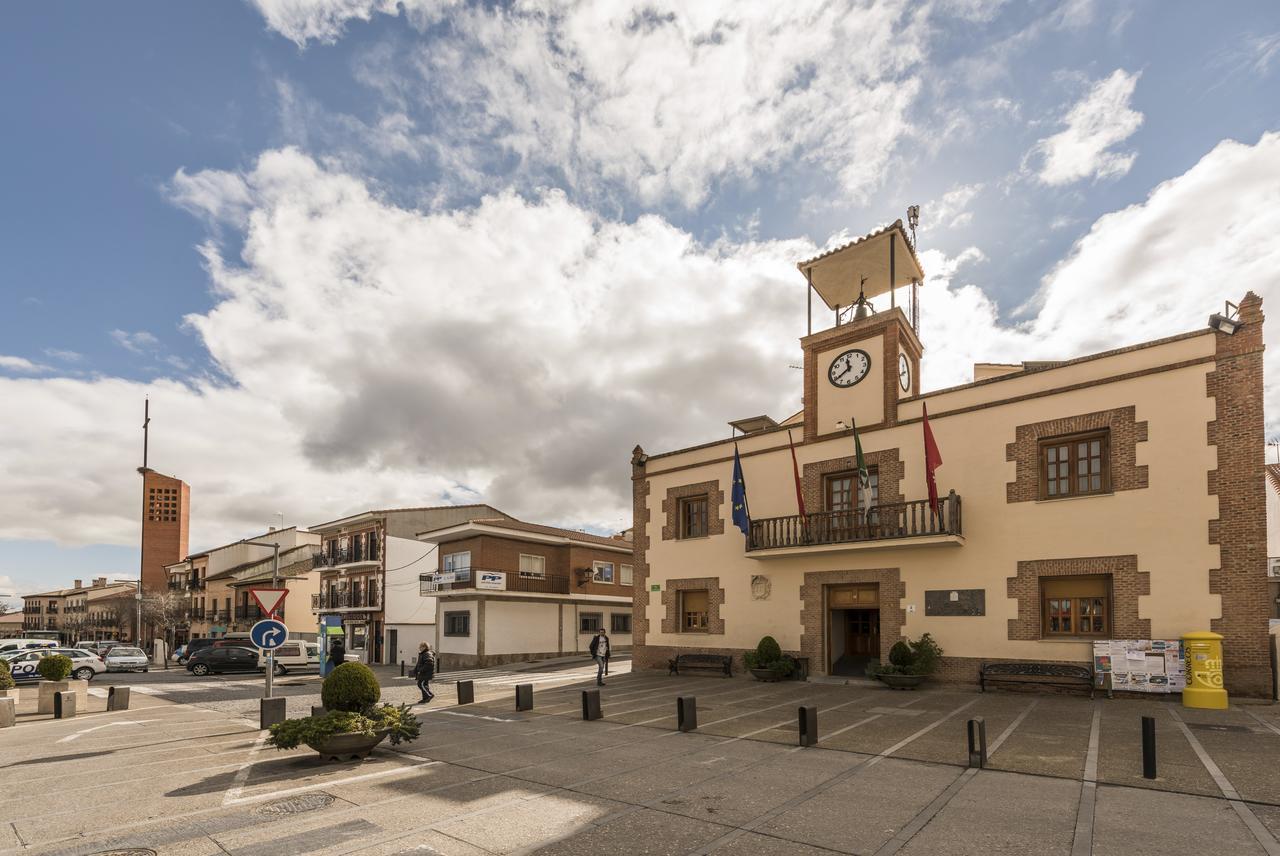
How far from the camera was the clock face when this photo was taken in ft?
71.8

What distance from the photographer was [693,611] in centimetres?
2514

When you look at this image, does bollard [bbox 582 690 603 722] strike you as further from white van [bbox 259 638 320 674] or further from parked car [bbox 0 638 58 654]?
parked car [bbox 0 638 58 654]

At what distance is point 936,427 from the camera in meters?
19.9

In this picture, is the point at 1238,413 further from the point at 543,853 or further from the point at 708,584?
the point at 543,853

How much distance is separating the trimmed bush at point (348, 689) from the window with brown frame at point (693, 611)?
1506 cm

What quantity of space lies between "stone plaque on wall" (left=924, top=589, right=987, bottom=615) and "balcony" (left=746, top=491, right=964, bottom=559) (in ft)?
4.39

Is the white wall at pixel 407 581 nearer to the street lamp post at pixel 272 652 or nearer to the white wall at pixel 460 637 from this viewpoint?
the white wall at pixel 460 637

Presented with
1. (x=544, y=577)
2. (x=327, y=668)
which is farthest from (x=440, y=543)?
(x=327, y=668)

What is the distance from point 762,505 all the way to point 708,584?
133 inches

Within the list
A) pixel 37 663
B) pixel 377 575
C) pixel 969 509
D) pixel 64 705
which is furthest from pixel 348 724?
pixel 377 575

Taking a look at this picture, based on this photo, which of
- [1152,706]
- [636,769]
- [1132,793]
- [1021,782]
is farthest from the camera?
[1152,706]

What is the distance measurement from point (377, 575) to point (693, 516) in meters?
23.4

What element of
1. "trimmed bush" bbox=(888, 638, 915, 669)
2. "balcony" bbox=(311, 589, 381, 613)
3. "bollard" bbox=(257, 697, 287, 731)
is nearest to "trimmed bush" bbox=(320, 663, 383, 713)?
"bollard" bbox=(257, 697, 287, 731)

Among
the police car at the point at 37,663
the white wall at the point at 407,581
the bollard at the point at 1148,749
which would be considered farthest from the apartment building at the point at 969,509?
the police car at the point at 37,663
